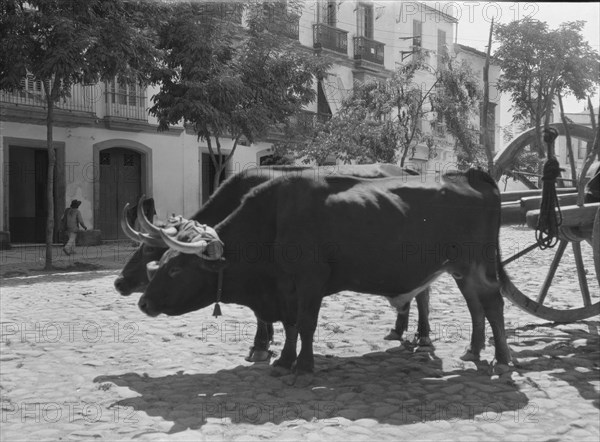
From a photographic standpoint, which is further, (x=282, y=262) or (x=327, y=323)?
(x=327, y=323)

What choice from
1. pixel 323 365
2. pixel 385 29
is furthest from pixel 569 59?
pixel 385 29

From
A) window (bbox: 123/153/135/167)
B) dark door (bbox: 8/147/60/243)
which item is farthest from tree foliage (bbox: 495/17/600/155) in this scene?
dark door (bbox: 8/147/60/243)

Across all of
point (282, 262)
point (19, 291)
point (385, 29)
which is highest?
→ point (385, 29)

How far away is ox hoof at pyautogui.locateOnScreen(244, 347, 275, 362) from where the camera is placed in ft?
21.5

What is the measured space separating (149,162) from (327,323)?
16663mm

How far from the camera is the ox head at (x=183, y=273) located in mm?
5867

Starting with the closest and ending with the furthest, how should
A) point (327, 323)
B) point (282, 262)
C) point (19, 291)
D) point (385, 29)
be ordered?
point (282, 262) → point (327, 323) → point (19, 291) → point (385, 29)

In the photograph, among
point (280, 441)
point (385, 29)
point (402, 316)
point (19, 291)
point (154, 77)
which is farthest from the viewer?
point (385, 29)

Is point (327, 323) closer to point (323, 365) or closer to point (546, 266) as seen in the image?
point (323, 365)

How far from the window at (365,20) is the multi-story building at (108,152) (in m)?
2.29

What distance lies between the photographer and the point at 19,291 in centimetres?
1159

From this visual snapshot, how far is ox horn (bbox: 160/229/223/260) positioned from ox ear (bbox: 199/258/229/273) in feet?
0.20

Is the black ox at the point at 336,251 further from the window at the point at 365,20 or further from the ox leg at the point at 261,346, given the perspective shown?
the window at the point at 365,20

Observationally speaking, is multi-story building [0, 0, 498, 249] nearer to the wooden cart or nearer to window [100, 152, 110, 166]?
window [100, 152, 110, 166]
